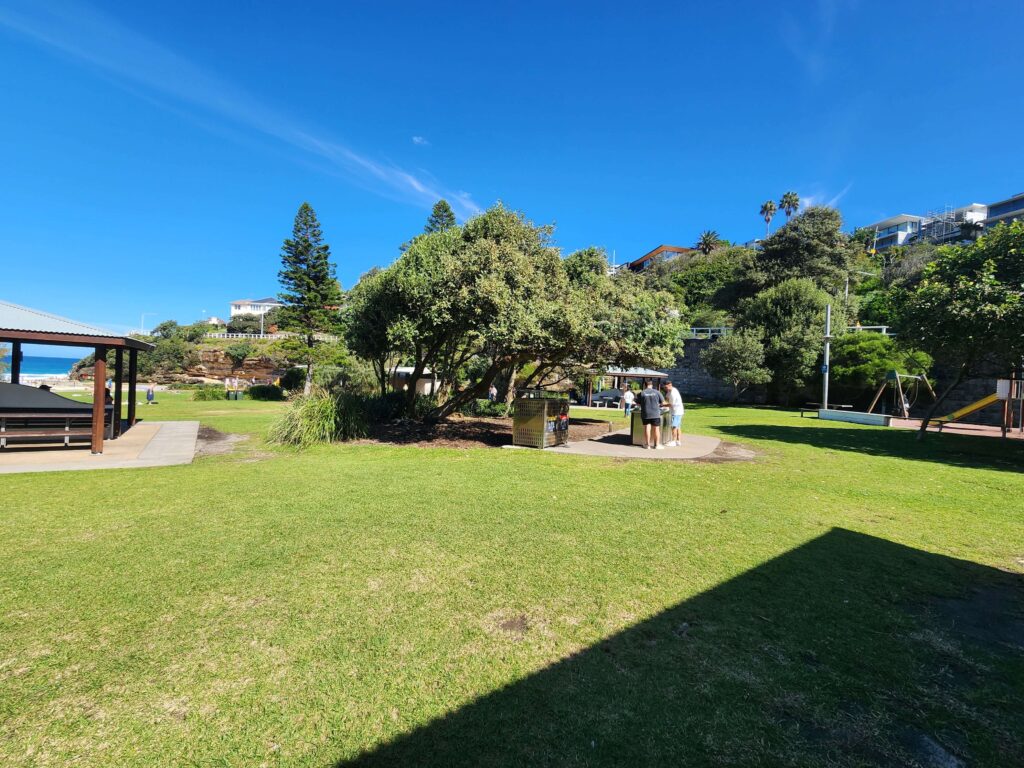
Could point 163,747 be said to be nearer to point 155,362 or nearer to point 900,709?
point 900,709

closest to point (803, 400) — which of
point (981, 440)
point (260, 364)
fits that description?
point (981, 440)

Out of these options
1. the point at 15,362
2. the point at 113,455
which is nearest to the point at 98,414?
the point at 113,455

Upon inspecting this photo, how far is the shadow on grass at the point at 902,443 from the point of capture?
9.84 meters

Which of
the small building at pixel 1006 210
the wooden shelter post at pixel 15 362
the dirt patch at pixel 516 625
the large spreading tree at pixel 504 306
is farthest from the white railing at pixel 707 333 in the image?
the small building at pixel 1006 210

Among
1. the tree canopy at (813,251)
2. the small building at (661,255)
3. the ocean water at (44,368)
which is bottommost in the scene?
the ocean water at (44,368)

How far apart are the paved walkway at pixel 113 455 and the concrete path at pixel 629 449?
23.6 feet

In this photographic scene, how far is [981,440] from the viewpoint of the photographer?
13266 millimetres

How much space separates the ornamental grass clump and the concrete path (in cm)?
501

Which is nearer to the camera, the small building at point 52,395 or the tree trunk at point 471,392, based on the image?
the small building at point 52,395

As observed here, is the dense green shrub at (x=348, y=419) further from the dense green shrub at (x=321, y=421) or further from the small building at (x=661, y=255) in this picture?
the small building at (x=661, y=255)

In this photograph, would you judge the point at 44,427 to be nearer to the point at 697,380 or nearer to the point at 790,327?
the point at 790,327

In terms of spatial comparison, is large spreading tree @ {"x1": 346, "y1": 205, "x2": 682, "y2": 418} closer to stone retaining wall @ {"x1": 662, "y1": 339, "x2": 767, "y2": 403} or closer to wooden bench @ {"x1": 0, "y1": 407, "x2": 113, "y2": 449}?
wooden bench @ {"x1": 0, "y1": 407, "x2": 113, "y2": 449}

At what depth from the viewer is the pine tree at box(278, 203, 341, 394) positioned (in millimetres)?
29703

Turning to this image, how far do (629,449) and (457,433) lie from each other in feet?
14.9
